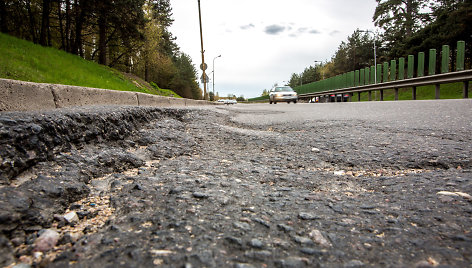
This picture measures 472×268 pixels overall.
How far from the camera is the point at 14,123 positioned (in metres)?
1.27

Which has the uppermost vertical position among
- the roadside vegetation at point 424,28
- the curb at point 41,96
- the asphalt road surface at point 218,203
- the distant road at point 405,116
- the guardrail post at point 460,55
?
the roadside vegetation at point 424,28

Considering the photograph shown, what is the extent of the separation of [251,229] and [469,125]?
2.93 meters

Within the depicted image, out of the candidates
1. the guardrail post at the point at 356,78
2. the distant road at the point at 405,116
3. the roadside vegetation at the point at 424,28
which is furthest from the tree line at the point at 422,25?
the distant road at the point at 405,116

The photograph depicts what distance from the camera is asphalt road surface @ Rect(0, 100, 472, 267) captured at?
0.73m

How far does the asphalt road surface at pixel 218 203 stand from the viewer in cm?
73

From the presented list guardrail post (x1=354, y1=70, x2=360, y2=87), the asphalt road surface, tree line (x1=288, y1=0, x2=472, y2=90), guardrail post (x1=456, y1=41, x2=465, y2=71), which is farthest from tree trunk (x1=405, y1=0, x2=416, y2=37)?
the asphalt road surface

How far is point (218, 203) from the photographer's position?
1.04m

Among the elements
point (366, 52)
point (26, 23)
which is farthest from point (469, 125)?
point (366, 52)

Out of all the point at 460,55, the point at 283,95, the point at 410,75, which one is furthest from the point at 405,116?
the point at 283,95

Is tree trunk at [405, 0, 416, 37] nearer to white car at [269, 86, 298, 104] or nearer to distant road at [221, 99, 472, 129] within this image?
white car at [269, 86, 298, 104]

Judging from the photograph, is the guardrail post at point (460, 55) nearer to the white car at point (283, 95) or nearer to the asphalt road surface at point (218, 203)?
the white car at point (283, 95)

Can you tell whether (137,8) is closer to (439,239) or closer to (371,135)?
(371,135)

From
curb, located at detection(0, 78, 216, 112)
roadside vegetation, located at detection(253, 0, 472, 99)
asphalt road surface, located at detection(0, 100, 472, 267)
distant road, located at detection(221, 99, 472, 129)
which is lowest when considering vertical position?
asphalt road surface, located at detection(0, 100, 472, 267)

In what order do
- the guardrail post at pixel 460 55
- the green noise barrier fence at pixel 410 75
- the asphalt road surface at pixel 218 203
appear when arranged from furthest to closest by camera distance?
the guardrail post at pixel 460 55
the green noise barrier fence at pixel 410 75
the asphalt road surface at pixel 218 203
